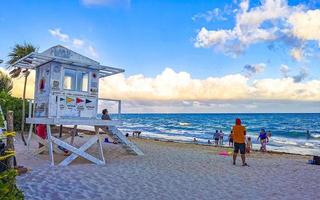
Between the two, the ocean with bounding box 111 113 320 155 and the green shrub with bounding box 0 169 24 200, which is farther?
the ocean with bounding box 111 113 320 155

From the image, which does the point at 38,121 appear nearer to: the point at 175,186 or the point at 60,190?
the point at 60,190

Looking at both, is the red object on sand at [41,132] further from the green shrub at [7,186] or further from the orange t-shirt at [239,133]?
the green shrub at [7,186]

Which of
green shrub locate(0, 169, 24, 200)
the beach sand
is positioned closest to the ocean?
the beach sand

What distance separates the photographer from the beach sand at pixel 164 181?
8130 millimetres

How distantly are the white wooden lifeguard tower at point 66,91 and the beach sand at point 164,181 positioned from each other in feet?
3.55

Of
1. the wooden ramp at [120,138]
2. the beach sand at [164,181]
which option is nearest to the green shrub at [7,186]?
the beach sand at [164,181]

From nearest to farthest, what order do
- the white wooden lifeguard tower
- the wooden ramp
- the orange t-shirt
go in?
the white wooden lifeguard tower, the orange t-shirt, the wooden ramp

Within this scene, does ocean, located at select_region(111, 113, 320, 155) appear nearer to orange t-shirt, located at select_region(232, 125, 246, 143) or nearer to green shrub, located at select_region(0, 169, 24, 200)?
orange t-shirt, located at select_region(232, 125, 246, 143)

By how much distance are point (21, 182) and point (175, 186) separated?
3971 millimetres

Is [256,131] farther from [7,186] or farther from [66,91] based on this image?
[7,186]

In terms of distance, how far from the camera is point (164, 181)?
32.3 feet

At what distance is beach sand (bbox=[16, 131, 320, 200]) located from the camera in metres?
8.13

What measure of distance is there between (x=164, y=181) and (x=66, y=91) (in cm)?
528

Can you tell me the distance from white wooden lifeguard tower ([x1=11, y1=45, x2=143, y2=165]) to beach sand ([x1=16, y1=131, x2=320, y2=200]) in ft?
3.55
